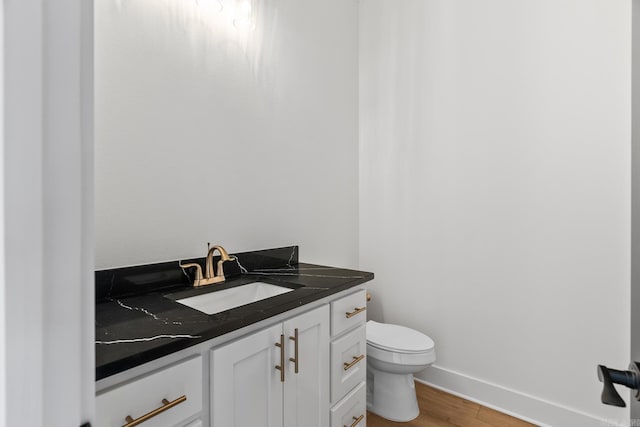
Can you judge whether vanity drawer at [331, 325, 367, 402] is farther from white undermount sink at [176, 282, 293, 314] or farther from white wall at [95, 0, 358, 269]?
white wall at [95, 0, 358, 269]

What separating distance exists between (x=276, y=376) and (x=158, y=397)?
0.42 metres

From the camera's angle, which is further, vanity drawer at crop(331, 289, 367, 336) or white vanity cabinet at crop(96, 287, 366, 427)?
vanity drawer at crop(331, 289, 367, 336)

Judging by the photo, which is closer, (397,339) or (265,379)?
(265,379)

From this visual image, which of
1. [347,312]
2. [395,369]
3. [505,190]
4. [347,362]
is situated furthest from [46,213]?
[505,190]

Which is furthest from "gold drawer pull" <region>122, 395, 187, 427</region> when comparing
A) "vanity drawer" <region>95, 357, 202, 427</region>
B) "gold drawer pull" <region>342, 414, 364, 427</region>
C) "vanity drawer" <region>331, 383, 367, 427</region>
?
"gold drawer pull" <region>342, 414, 364, 427</region>

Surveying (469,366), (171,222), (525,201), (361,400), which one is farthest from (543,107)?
(171,222)

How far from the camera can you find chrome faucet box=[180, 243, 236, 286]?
1.45 meters

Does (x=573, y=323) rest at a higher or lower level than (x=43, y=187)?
lower

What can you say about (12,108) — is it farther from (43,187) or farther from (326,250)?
(326,250)

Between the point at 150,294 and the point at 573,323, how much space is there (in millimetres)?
2050

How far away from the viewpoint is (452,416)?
6.27 feet

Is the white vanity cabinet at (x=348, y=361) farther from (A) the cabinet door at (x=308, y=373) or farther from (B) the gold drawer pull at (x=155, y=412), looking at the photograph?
(B) the gold drawer pull at (x=155, y=412)

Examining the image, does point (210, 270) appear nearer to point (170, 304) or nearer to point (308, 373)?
point (170, 304)

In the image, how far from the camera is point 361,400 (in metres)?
1.65
